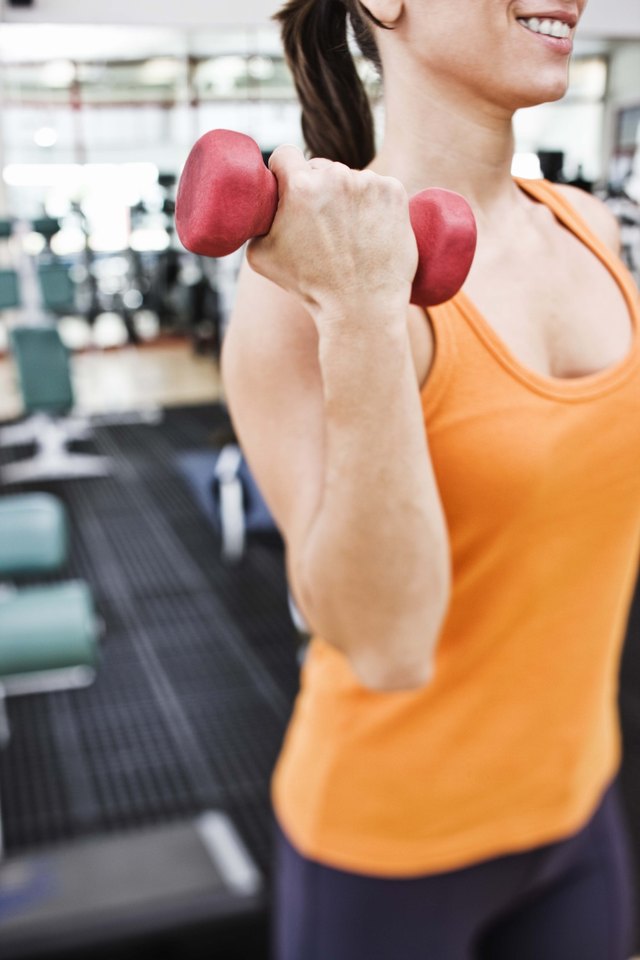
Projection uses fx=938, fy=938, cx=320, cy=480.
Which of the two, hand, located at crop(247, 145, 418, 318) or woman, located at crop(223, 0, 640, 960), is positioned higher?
hand, located at crop(247, 145, 418, 318)

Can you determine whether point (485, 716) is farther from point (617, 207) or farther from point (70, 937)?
point (70, 937)

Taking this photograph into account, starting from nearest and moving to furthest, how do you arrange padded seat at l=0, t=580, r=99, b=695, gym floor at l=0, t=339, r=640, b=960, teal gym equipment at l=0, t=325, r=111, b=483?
1. padded seat at l=0, t=580, r=99, b=695
2. gym floor at l=0, t=339, r=640, b=960
3. teal gym equipment at l=0, t=325, r=111, b=483

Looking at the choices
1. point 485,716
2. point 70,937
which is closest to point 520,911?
point 485,716

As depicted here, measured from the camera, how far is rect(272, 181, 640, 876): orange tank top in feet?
1.71

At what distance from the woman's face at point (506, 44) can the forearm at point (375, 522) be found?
0.11m

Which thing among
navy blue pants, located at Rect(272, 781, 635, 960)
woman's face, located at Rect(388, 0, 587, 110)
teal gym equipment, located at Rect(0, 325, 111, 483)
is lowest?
teal gym equipment, located at Rect(0, 325, 111, 483)

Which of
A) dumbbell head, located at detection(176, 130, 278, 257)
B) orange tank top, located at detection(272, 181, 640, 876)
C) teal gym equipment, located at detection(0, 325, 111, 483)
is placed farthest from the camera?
teal gym equipment, located at detection(0, 325, 111, 483)

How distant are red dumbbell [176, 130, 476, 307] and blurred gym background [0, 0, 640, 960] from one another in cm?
8

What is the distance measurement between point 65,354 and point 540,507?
379 centimetres

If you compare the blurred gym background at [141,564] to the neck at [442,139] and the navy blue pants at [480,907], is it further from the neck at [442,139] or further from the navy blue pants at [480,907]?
the navy blue pants at [480,907]

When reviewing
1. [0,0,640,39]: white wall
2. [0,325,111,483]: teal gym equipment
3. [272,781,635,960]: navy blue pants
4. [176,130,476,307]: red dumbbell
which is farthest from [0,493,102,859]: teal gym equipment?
[0,325,111,483]: teal gym equipment

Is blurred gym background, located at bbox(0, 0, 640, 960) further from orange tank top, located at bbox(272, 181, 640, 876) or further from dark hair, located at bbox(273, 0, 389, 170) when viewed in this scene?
orange tank top, located at bbox(272, 181, 640, 876)

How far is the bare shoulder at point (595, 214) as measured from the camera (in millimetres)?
670

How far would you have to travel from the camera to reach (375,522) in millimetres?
443
